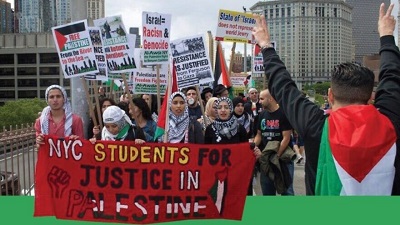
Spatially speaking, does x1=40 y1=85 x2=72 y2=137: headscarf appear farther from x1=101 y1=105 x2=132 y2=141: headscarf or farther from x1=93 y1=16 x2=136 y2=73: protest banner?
x1=93 y1=16 x2=136 y2=73: protest banner

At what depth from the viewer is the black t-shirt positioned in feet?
23.4

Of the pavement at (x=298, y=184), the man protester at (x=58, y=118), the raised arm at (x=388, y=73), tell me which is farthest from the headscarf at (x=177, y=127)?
the raised arm at (x=388, y=73)

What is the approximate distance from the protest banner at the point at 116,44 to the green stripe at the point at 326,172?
6.77m

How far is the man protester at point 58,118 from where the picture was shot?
6.27 metres

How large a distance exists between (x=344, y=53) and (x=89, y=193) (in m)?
144

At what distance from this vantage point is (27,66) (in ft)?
352

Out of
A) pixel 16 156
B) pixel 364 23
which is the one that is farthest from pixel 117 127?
pixel 364 23

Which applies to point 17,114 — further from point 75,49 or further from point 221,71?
point 75,49

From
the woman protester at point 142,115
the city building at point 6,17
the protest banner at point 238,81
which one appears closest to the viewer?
the woman protester at point 142,115

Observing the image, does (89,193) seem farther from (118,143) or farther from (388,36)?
(388,36)

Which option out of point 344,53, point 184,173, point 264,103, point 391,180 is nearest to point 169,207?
point 184,173

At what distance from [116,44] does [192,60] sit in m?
1.28

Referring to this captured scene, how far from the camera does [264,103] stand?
7.12m

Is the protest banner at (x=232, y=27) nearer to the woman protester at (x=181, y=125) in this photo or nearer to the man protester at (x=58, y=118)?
the woman protester at (x=181, y=125)
